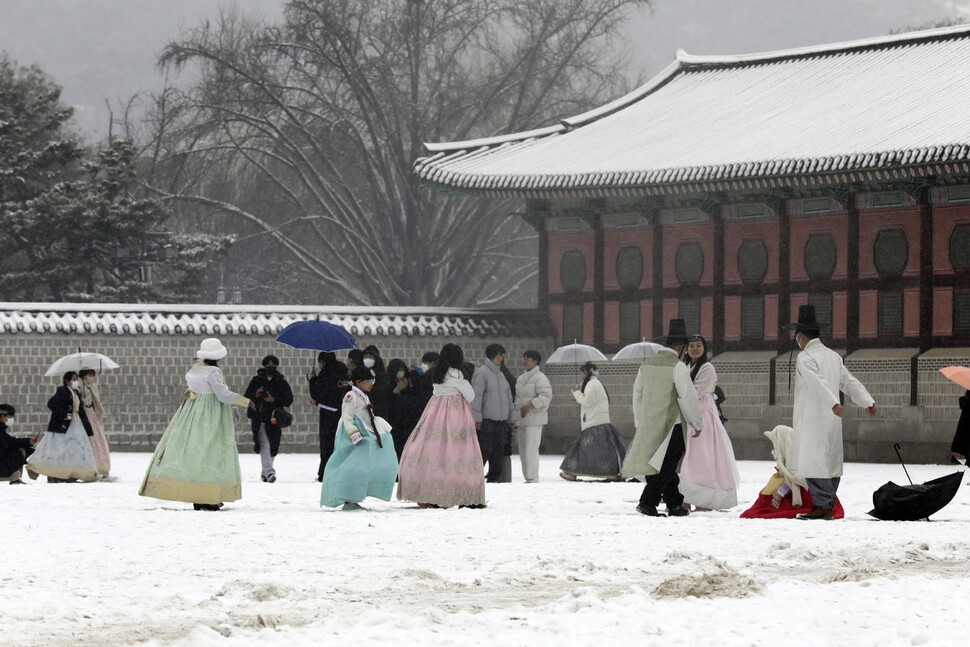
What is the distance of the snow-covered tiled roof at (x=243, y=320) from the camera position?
25.3 m

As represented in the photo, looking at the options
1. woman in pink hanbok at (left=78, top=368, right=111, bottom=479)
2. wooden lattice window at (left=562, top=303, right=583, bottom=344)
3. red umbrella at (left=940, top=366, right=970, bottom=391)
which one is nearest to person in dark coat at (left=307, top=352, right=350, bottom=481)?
woman in pink hanbok at (left=78, top=368, right=111, bottom=479)

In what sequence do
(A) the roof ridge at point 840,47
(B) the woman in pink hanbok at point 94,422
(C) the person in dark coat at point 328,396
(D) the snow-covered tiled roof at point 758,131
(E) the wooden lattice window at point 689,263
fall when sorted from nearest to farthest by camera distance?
1. (C) the person in dark coat at point 328,396
2. (B) the woman in pink hanbok at point 94,422
3. (D) the snow-covered tiled roof at point 758,131
4. (E) the wooden lattice window at point 689,263
5. (A) the roof ridge at point 840,47

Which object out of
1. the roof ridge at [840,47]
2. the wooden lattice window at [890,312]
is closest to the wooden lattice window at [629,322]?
the wooden lattice window at [890,312]

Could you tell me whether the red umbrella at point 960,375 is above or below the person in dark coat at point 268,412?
above

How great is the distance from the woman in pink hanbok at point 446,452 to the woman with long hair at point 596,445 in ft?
13.8

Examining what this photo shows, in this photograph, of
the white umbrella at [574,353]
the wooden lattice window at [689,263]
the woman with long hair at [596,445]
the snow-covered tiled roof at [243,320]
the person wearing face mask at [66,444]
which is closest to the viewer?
Result: the person wearing face mask at [66,444]

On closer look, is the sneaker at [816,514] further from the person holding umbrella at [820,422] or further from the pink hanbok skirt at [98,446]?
the pink hanbok skirt at [98,446]

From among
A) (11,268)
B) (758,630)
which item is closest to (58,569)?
(758,630)

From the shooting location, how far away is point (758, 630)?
7211 mm

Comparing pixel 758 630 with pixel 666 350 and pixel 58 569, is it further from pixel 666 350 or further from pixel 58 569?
pixel 666 350

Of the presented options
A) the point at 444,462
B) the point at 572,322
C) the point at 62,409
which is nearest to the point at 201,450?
the point at 444,462

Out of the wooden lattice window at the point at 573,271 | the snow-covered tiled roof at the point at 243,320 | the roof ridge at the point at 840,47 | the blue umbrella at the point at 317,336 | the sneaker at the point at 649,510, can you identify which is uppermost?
the roof ridge at the point at 840,47

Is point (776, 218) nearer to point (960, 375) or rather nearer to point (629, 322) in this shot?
point (629, 322)

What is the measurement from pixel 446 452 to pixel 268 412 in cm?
378
